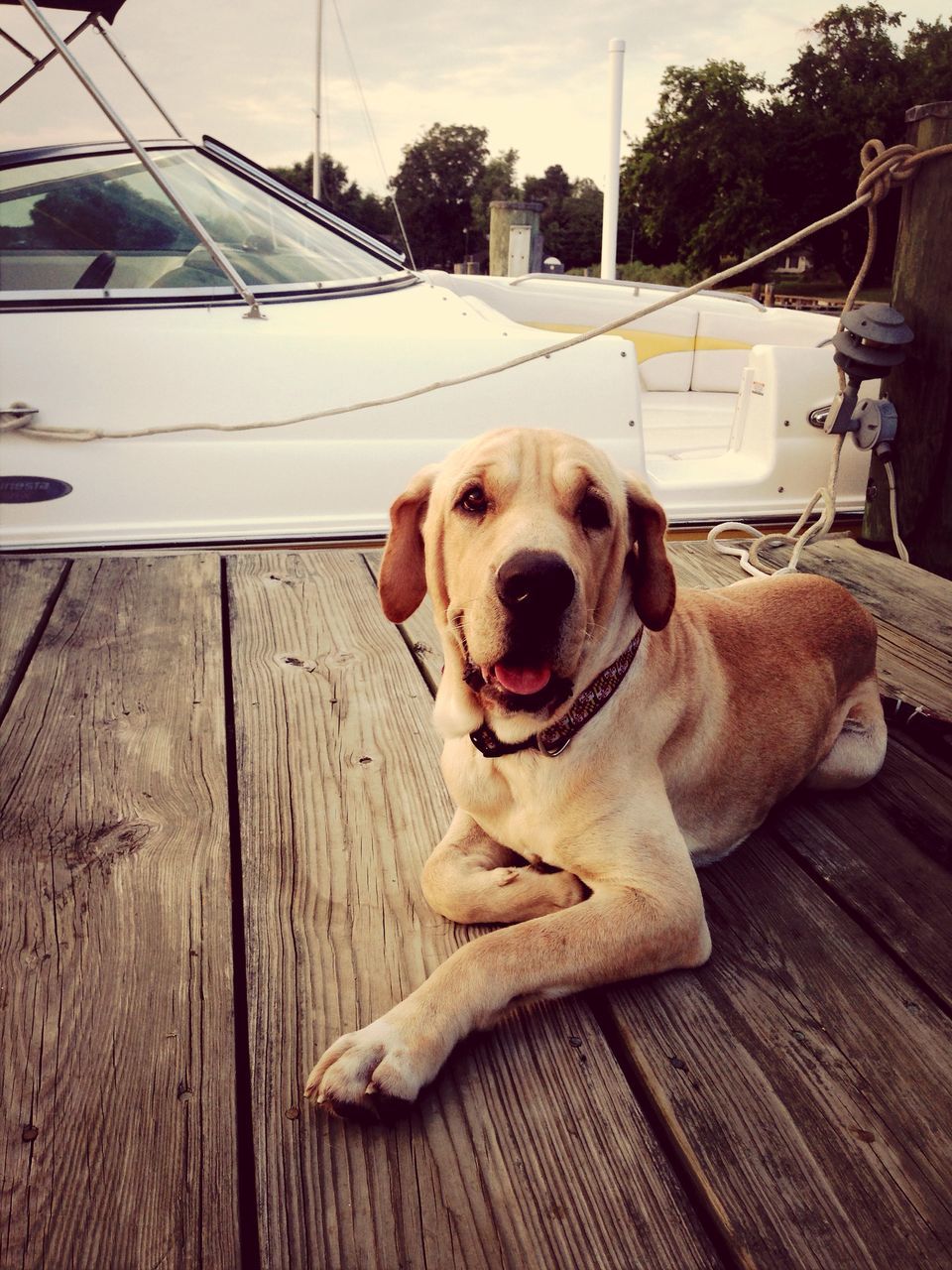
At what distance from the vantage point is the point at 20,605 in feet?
9.89

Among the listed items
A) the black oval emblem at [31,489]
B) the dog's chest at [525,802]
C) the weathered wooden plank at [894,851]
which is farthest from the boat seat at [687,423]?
the dog's chest at [525,802]

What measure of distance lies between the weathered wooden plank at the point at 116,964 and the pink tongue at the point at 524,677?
2.10ft

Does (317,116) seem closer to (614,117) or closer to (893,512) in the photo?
(614,117)

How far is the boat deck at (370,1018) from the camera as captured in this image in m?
1.13

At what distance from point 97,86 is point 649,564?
3.60 meters

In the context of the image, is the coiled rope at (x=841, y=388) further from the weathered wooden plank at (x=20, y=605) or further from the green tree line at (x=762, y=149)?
the green tree line at (x=762, y=149)

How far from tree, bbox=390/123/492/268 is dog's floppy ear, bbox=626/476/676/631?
5732 cm

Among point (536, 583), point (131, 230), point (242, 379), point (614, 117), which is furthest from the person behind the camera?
point (614, 117)

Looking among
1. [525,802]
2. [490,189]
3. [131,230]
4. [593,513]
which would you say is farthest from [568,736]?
[490,189]

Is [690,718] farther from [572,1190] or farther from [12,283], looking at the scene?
[12,283]

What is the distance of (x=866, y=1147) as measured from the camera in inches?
49.1

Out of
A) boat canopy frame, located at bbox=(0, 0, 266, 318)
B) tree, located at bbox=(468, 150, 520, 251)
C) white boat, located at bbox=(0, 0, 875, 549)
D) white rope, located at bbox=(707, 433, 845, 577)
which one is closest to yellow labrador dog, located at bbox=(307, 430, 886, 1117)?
white rope, located at bbox=(707, 433, 845, 577)

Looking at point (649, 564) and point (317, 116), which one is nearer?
point (649, 564)

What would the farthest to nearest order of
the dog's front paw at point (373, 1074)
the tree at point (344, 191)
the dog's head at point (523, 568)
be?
the tree at point (344, 191) < the dog's head at point (523, 568) < the dog's front paw at point (373, 1074)
